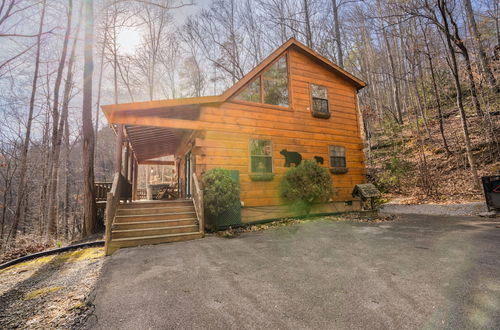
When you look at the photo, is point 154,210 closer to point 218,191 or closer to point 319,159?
point 218,191

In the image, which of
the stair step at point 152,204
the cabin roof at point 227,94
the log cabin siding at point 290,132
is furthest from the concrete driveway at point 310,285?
the cabin roof at point 227,94

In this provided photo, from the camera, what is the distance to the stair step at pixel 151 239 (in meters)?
5.14

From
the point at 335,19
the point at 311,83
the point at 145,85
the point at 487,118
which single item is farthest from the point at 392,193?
the point at 145,85

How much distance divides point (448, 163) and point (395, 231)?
10.1 metres

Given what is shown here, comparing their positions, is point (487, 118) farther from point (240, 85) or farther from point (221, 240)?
point (221, 240)

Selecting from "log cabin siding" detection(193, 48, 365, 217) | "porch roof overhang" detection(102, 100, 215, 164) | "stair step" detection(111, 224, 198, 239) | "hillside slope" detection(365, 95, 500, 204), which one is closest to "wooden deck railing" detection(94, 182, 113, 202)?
"porch roof overhang" detection(102, 100, 215, 164)

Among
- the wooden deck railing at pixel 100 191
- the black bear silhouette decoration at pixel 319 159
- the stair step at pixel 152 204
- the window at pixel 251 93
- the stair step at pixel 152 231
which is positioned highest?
the window at pixel 251 93

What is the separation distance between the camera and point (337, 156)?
971cm

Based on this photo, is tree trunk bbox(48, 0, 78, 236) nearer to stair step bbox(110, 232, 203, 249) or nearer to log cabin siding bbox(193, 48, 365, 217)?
stair step bbox(110, 232, 203, 249)

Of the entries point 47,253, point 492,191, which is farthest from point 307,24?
point 47,253

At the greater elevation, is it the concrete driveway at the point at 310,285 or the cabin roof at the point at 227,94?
the cabin roof at the point at 227,94

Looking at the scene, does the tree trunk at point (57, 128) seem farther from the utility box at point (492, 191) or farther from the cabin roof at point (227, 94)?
the utility box at point (492, 191)

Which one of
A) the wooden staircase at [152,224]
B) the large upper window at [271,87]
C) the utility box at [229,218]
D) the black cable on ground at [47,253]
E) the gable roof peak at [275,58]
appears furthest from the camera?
the large upper window at [271,87]

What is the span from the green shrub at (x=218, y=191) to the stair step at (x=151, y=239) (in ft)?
3.00
